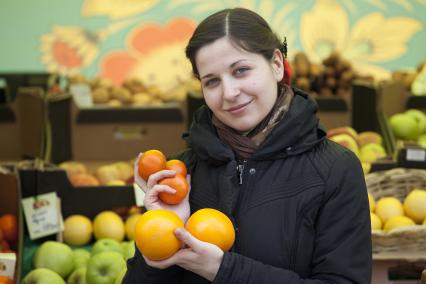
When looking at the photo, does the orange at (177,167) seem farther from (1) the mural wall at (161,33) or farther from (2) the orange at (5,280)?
(1) the mural wall at (161,33)

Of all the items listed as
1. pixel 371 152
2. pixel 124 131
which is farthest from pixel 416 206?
pixel 124 131

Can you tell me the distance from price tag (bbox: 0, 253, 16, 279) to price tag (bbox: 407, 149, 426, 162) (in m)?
1.53

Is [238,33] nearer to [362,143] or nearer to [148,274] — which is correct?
[148,274]

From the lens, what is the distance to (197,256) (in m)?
1.30

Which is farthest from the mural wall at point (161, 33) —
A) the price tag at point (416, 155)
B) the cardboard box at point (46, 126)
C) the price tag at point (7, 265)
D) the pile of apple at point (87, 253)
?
the price tag at point (7, 265)

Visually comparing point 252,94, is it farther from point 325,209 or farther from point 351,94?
point 351,94

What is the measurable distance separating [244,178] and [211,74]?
0.24 m

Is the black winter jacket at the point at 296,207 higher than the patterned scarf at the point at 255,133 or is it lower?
lower

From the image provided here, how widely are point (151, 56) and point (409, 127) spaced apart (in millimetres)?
3531

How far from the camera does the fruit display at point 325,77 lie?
4.41 meters

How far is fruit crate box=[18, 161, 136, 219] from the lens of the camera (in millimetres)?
2648

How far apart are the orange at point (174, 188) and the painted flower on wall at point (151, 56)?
5.04 metres

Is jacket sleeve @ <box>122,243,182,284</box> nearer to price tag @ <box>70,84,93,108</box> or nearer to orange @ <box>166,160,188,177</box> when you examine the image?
orange @ <box>166,160,188,177</box>

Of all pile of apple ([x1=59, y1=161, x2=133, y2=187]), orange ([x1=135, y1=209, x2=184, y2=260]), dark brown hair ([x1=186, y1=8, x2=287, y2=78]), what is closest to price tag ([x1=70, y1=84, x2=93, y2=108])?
pile of apple ([x1=59, y1=161, x2=133, y2=187])
